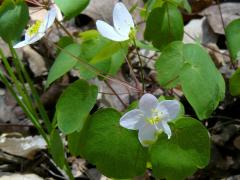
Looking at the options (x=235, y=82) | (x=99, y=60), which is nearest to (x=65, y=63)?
(x=99, y=60)

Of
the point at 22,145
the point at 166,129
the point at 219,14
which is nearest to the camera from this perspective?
the point at 166,129

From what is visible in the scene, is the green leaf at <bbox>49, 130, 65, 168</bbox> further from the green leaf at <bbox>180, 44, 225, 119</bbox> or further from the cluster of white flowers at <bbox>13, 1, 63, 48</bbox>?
the green leaf at <bbox>180, 44, 225, 119</bbox>

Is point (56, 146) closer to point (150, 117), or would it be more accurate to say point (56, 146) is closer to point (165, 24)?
point (150, 117)

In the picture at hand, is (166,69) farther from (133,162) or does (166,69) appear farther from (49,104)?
(49,104)

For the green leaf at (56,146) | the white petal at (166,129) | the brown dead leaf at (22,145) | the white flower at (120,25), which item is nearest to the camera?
the white petal at (166,129)

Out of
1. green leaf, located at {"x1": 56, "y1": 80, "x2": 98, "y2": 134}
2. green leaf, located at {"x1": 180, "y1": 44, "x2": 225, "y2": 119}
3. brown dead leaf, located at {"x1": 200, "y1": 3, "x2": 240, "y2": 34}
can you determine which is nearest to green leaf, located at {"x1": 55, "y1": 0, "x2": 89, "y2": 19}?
green leaf, located at {"x1": 56, "y1": 80, "x2": 98, "y2": 134}

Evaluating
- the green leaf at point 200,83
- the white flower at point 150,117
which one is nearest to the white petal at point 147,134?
the white flower at point 150,117

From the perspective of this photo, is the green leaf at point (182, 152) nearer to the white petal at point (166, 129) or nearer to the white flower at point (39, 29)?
the white petal at point (166, 129)
